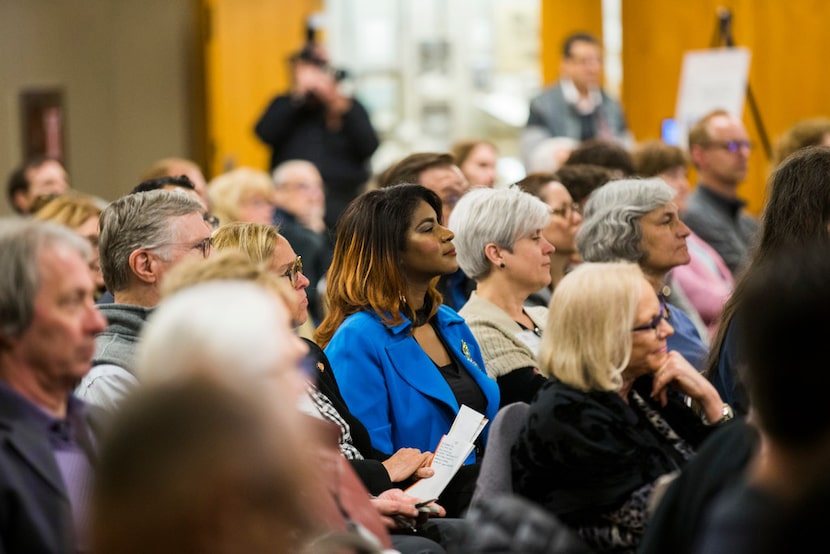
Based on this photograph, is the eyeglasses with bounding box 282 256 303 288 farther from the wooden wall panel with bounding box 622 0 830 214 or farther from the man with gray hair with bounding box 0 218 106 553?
the wooden wall panel with bounding box 622 0 830 214

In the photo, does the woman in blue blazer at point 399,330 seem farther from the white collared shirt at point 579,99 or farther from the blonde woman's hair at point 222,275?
the white collared shirt at point 579,99

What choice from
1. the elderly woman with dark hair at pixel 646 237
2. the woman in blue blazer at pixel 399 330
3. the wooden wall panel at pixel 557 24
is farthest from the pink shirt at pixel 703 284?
the wooden wall panel at pixel 557 24

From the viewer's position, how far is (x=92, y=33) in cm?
1055

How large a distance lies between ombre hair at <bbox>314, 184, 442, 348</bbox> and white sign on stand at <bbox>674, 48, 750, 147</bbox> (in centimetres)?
393

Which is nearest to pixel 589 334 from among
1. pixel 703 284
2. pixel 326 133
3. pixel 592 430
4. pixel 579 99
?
pixel 592 430

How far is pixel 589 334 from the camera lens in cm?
306

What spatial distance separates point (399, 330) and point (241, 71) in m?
7.04

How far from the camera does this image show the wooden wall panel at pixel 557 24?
32.8 ft

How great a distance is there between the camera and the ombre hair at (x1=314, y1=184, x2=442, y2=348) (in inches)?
154

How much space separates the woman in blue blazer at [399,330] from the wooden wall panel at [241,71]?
21.2ft

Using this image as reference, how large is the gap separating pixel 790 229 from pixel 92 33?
798cm

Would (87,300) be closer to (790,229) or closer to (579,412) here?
(579,412)

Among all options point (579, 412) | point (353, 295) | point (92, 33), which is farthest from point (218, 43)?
point (579, 412)

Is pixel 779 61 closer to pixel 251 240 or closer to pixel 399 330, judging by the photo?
pixel 399 330
